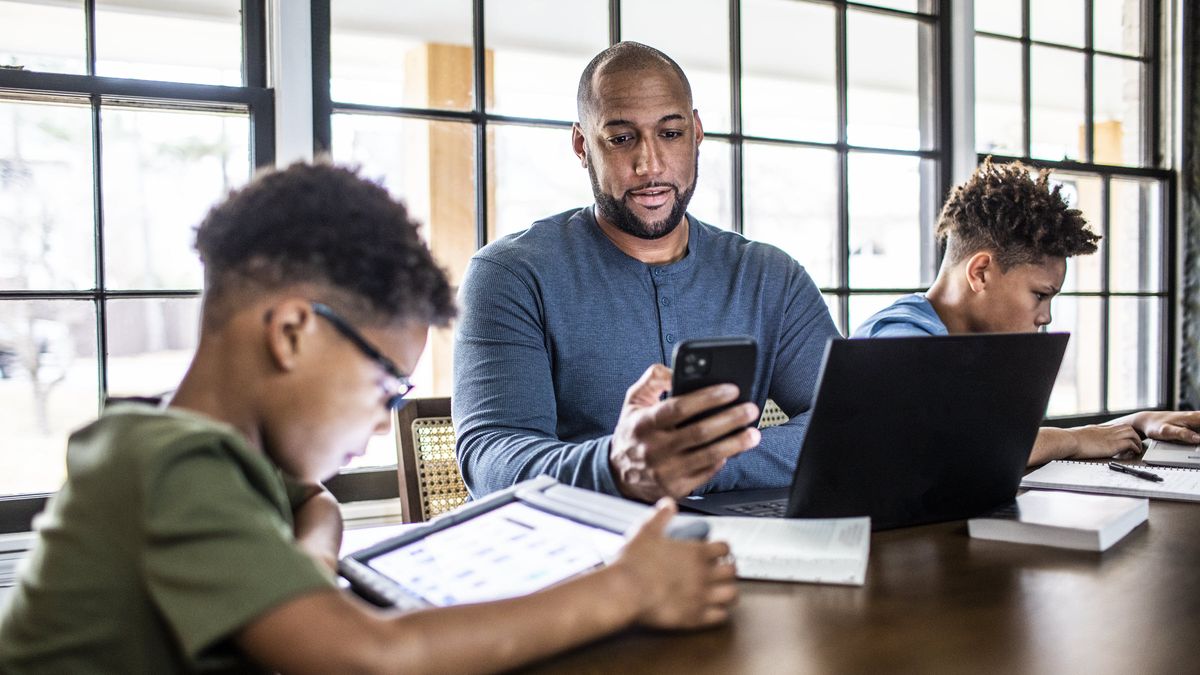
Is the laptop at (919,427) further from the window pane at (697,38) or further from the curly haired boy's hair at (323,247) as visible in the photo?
the window pane at (697,38)

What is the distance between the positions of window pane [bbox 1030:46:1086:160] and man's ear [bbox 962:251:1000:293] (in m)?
1.81

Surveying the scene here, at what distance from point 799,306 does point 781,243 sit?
1282 millimetres

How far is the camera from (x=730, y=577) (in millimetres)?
795

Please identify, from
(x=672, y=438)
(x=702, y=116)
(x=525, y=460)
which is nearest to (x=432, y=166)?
(x=702, y=116)

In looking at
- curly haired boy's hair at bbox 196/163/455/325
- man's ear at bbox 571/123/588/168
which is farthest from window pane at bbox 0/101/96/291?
curly haired boy's hair at bbox 196/163/455/325

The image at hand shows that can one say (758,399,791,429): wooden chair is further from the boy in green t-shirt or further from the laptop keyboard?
the boy in green t-shirt

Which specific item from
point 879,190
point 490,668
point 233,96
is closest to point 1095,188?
point 879,190

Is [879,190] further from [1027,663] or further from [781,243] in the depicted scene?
[1027,663]

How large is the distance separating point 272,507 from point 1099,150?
399 centimetres

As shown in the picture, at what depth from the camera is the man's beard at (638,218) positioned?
1766 millimetres

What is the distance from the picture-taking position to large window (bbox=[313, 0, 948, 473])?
2484mm

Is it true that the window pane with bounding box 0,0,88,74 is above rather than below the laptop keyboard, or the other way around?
above

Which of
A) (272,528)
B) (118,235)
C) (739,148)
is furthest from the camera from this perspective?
(739,148)

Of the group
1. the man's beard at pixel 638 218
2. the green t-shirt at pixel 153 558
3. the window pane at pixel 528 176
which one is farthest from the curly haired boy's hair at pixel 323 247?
the window pane at pixel 528 176
